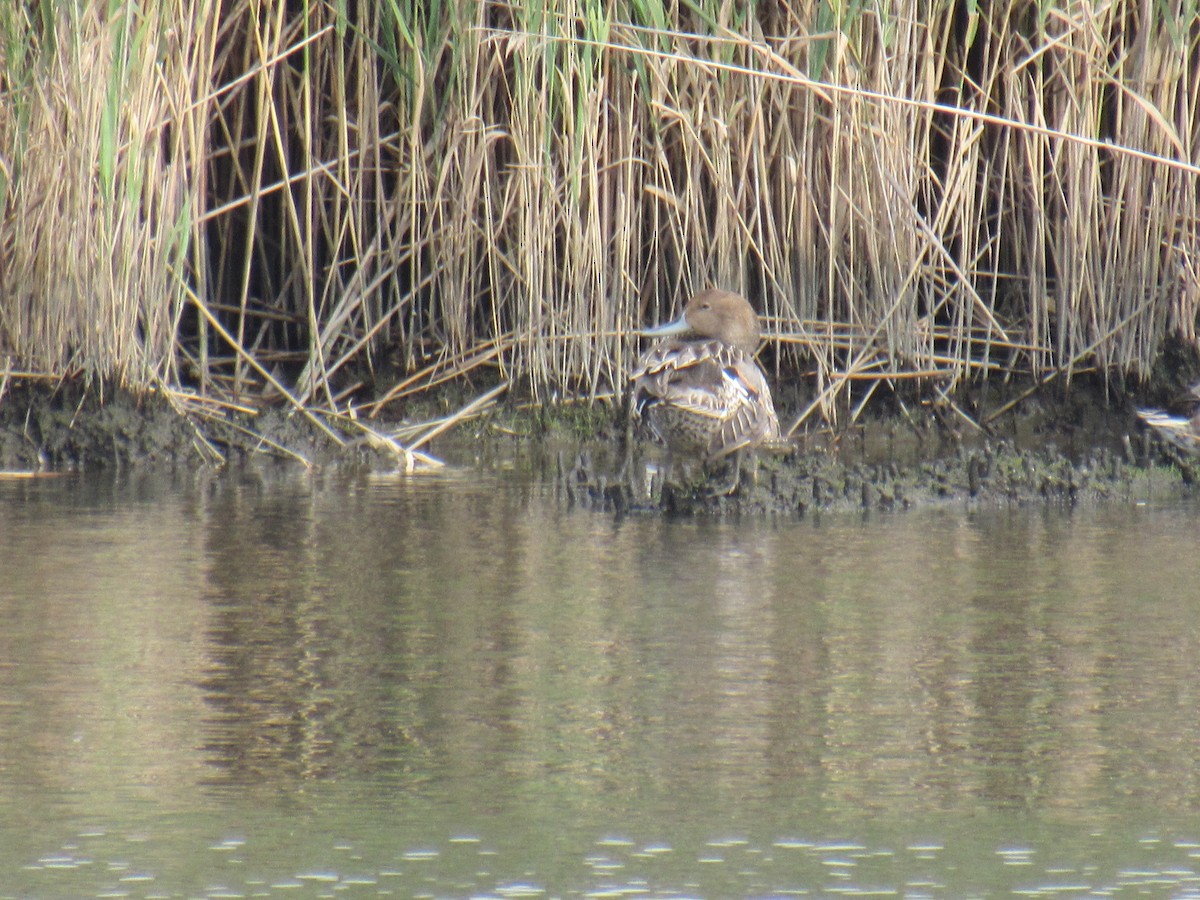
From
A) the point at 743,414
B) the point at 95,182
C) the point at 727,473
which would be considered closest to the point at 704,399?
the point at 743,414

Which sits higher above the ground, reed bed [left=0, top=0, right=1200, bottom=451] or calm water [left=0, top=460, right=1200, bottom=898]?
reed bed [left=0, top=0, right=1200, bottom=451]

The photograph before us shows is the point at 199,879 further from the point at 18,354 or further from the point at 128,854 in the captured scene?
the point at 18,354

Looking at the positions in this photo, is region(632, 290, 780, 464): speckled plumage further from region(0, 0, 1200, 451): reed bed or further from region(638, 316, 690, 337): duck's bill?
region(0, 0, 1200, 451): reed bed

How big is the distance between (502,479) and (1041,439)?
80.7 inches

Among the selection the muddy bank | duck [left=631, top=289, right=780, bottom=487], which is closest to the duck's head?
duck [left=631, top=289, right=780, bottom=487]

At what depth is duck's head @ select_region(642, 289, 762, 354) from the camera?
255 inches

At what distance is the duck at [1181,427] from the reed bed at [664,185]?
65 cm

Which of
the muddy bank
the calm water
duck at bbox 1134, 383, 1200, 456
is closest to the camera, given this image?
the calm water

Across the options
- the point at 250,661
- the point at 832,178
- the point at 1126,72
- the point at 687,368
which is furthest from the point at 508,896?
the point at 1126,72

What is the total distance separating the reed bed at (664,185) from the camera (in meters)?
6.58

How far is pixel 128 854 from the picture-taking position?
2.64 meters

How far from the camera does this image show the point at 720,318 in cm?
651

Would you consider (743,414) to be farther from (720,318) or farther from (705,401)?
(720,318)

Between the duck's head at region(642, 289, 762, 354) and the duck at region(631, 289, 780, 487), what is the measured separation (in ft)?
0.60
